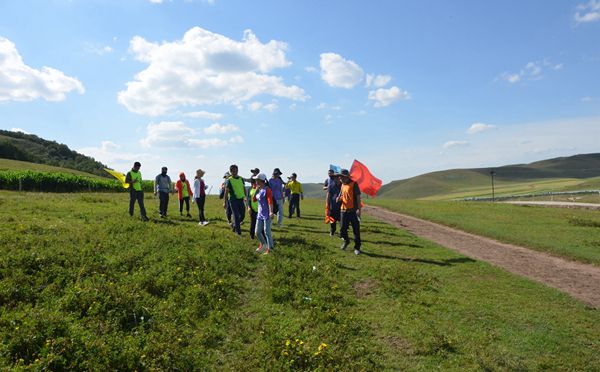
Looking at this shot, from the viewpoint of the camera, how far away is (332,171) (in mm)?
16344

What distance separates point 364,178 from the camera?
63.5 feet

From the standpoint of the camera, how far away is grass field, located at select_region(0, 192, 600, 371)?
609cm

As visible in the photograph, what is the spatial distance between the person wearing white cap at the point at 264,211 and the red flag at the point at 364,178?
25.0ft

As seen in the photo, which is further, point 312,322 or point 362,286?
point 362,286

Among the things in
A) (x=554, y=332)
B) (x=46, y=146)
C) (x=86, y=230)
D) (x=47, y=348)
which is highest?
(x=46, y=146)

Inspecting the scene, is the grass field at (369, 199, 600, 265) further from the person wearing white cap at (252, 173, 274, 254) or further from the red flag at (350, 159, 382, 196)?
the person wearing white cap at (252, 173, 274, 254)

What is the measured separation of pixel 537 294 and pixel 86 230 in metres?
13.2

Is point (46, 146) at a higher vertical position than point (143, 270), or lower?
higher

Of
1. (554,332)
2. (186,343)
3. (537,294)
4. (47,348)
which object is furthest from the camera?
(537,294)

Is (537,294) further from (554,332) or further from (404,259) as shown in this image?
(404,259)

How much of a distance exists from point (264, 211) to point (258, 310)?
4.42 m

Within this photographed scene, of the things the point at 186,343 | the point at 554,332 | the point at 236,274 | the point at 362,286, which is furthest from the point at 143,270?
the point at 554,332

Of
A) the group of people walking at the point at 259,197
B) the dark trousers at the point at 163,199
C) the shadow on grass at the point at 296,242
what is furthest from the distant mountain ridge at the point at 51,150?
the shadow on grass at the point at 296,242

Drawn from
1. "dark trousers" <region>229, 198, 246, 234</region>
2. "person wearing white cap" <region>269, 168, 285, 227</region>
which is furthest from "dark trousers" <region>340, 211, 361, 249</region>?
"person wearing white cap" <region>269, 168, 285, 227</region>
